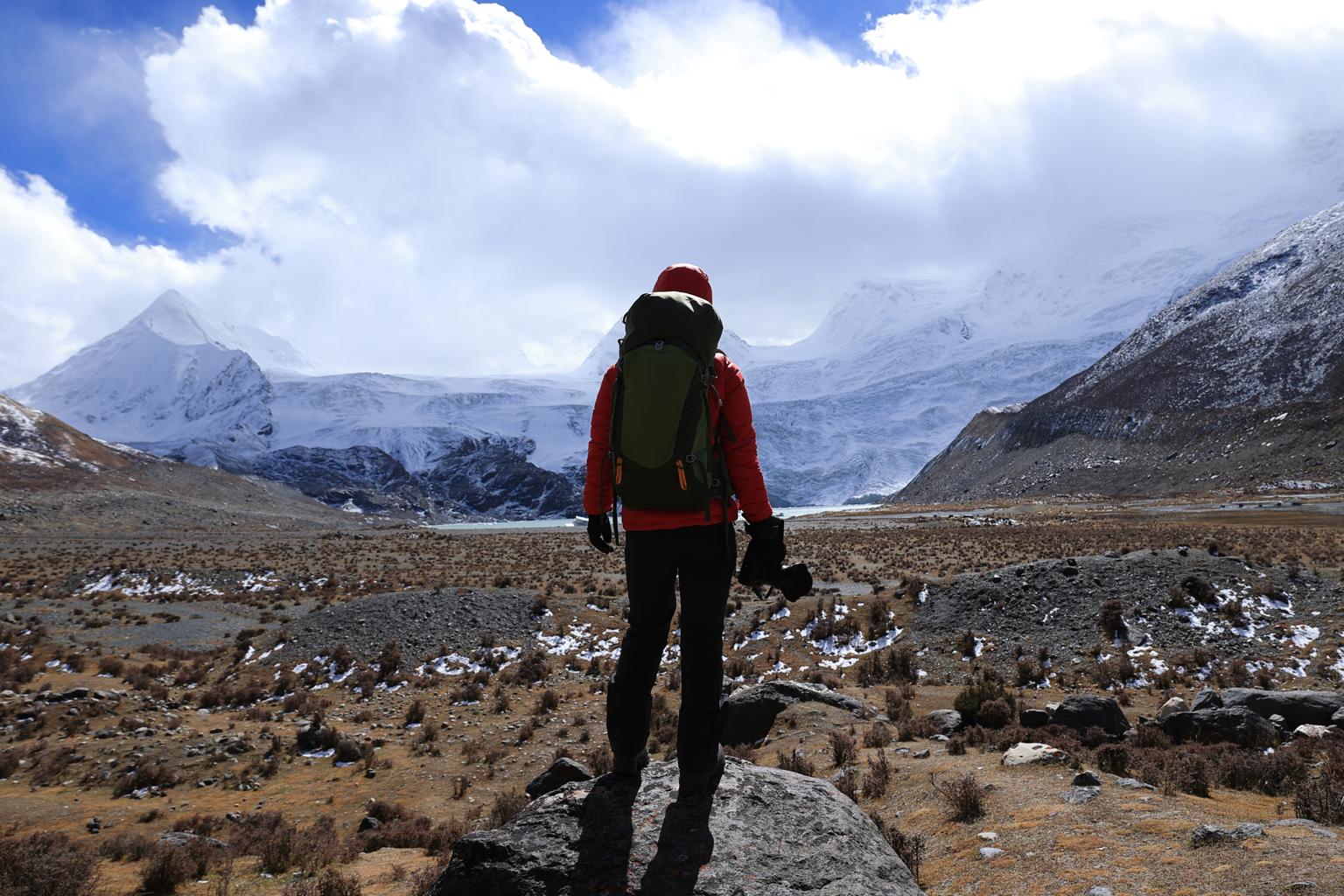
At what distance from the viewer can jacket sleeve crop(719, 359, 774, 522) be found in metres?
4.30

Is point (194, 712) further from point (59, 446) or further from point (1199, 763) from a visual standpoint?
point (59, 446)

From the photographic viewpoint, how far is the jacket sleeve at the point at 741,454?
430 cm

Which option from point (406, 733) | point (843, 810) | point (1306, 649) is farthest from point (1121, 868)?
point (1306, 649)

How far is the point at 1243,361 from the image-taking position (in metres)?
107

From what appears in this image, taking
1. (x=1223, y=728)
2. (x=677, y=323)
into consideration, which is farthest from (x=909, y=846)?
(x=1223, y=728)

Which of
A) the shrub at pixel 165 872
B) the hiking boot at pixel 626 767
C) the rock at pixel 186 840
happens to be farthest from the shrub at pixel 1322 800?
the rock at pixel 186 840

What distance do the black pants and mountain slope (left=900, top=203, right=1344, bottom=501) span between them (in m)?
97.5

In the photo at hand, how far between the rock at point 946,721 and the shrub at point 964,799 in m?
3.23

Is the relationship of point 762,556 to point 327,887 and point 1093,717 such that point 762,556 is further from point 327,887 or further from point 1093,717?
point 1093,717

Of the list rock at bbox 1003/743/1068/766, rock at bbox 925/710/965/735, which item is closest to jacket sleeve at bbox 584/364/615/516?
rock at bbox 1003/743/1068/766

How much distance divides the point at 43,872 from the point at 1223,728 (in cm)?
1156

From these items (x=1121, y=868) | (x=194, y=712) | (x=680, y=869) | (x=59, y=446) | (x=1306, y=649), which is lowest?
(x=194, y=712)

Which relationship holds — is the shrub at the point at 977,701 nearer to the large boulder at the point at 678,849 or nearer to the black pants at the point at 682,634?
Answer: the large boulder at the point at 678,849

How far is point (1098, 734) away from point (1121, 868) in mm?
4669
